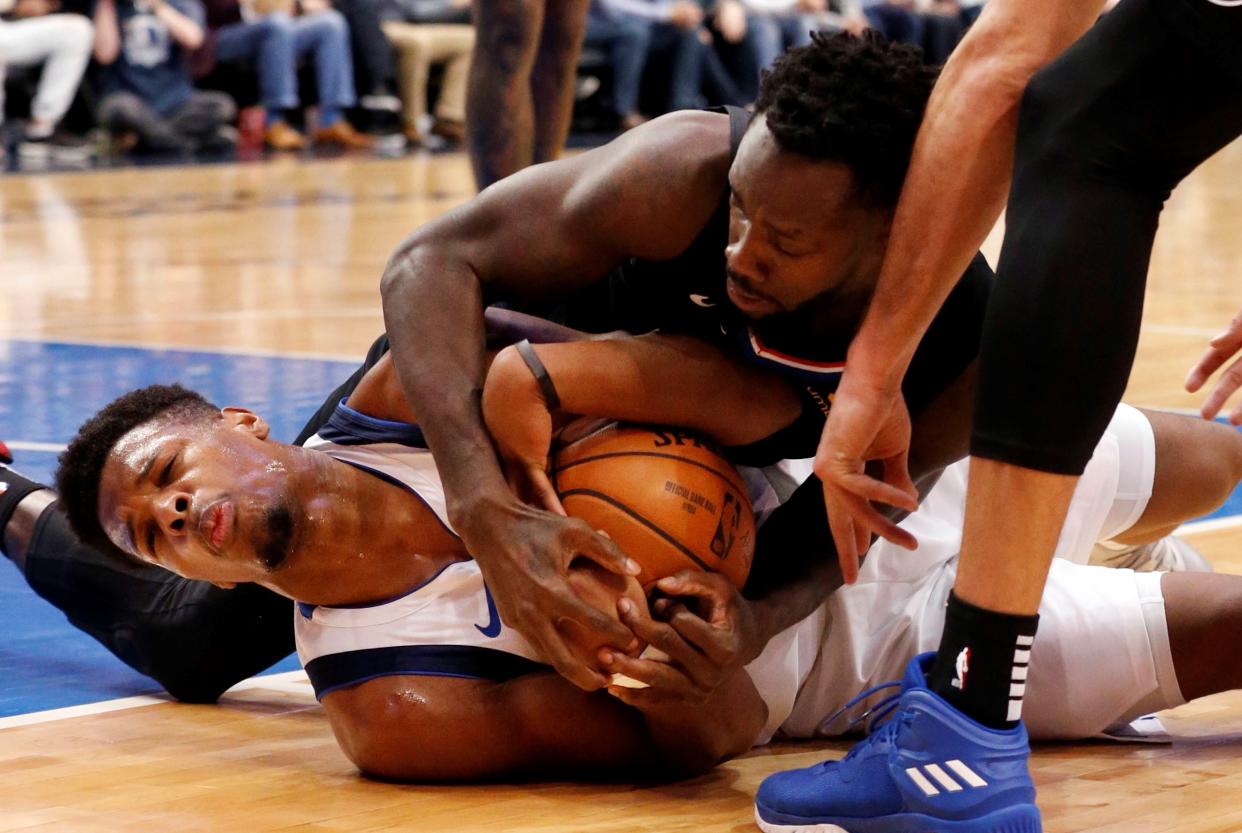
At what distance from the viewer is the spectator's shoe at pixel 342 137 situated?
55.4ft

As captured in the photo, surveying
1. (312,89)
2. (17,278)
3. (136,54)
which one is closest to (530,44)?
(17,278)

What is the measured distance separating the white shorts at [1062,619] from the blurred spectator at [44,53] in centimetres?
1160

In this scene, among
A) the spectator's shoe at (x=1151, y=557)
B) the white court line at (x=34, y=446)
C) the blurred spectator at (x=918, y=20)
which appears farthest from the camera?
the blurred spectator at (x=918, y=20)

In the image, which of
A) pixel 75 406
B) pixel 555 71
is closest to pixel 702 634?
pixel 75 406

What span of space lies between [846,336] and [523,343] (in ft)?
1.59

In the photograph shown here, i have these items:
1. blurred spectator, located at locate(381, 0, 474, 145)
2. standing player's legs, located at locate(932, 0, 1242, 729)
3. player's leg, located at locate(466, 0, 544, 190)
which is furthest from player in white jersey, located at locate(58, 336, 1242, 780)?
blurred spectator, located at locate(381, 0, 474, 145)

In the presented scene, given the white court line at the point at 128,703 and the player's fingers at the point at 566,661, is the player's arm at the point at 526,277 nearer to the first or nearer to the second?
the player's fingers at the point at 566,661

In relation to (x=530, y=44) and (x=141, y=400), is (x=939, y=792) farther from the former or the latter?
(x=530, y=44)

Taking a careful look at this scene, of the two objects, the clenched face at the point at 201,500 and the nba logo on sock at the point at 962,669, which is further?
the clenched face at the point at 201,500

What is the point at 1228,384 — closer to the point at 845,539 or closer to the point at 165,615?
the point at 845,539

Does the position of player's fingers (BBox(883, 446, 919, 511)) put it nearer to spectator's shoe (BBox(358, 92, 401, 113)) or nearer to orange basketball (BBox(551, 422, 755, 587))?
orange basketball (BBox(551, 422, 755, 587))

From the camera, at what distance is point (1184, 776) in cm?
271

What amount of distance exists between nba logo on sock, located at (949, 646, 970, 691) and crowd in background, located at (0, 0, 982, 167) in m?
11.8

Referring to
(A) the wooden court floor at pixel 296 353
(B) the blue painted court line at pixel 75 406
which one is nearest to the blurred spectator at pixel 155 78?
(A) the wooden court floor at pixel 296 353
